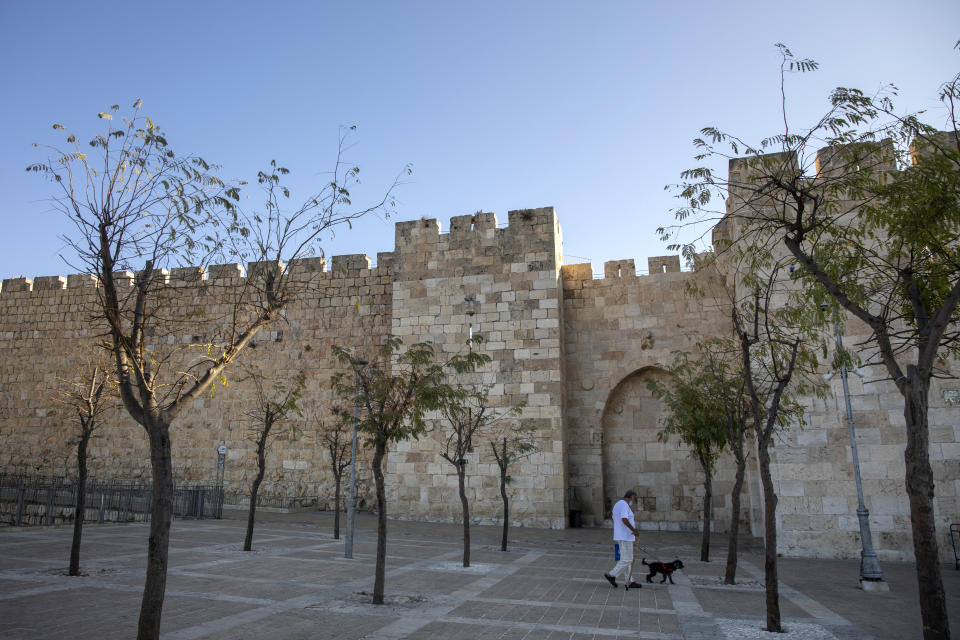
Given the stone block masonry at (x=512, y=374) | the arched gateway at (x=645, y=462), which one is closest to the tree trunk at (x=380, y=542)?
the stone block masonry at (x=512, y=374)

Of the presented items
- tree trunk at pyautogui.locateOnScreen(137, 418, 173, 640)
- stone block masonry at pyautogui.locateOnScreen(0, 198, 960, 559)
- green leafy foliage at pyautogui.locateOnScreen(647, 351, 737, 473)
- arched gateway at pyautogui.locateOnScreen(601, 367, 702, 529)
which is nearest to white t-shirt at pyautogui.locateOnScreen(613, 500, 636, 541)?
green leafy foliage at pyautogui.locateOnScreen(647, 351, 737, 473)

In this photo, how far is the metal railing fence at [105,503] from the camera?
51.7 feet

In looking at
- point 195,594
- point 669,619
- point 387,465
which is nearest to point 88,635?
point 195,594

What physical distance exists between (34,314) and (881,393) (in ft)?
87.0

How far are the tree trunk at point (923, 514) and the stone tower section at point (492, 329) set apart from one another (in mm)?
10890

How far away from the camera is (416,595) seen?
782 cm

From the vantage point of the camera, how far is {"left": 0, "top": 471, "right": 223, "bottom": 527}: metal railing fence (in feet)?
51.7

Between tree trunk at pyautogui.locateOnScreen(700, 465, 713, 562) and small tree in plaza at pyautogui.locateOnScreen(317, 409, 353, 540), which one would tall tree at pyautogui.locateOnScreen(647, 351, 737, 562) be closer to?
tree trunk at pyautogui.locateOnScreen(700, 465, 713, 562)

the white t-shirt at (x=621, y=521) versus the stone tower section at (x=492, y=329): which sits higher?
the stone tower section at (x=492, y=329)

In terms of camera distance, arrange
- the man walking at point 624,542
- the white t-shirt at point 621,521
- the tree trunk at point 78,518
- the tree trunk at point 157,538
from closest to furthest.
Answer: the tree trunk at point 157,538 → the tree trunk at point 78,518 → the man walking at point 624,542 → the white t-shirt at point 621,521

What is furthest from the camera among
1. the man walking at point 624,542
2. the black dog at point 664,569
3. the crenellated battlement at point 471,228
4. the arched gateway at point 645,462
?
the crenellated battlement at point 471,228

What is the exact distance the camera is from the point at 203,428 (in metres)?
19.9

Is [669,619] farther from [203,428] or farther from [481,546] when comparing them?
[203,428]

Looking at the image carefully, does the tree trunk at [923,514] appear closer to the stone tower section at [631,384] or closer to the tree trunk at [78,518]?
the tree trunk at [78,518]
